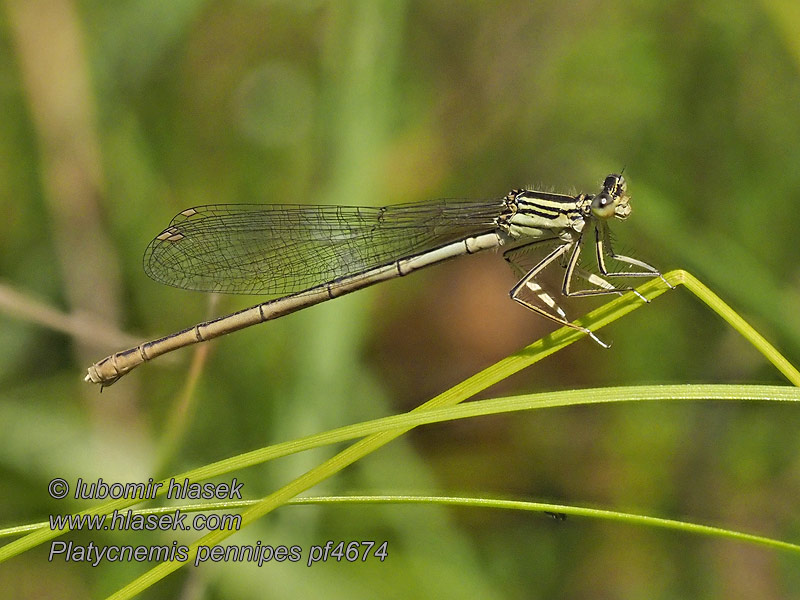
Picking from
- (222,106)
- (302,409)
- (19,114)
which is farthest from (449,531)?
(19,114)

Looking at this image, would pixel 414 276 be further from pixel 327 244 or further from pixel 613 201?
pixel 613 201

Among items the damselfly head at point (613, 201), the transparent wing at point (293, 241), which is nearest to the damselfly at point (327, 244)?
the transparent wing at point (293, 241)

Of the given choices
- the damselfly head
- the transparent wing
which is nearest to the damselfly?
the transparent wing

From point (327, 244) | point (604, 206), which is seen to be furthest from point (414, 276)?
point (604, 206)

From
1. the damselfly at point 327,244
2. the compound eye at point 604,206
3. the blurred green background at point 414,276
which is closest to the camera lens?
the compound eye at point 604,206

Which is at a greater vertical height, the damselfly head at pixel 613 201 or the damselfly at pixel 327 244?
the damselfly at pixel 327 244

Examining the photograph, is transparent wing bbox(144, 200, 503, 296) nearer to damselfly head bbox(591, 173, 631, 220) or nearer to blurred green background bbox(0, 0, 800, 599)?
blurred green background bbox(0, 0, 800, 599)

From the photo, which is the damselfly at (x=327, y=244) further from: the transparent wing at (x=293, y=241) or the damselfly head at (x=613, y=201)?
the damselfly head at (x=613, y=201)
